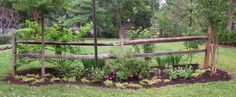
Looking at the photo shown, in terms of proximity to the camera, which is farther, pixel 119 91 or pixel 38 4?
pixel 38 4

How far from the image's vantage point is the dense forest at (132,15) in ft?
28.1

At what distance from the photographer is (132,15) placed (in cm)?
3584

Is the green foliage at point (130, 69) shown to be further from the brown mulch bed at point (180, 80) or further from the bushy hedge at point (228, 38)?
the bushy hedge at point (228, 38)

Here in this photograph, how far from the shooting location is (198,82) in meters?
8.01

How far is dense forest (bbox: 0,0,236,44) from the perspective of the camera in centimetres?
858

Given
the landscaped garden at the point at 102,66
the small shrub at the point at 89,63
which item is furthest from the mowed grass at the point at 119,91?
the small shrub at the point at 89,63

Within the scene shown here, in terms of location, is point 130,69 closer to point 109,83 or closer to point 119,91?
point 109,83

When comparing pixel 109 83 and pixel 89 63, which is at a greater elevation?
pixel 89 63

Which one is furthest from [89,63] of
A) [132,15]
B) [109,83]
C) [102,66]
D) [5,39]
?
[132,15]

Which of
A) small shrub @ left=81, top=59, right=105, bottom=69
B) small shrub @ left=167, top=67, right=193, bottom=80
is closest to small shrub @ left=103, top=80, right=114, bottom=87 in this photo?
small shrub @ left=81, top=59, right=105, bottom=69

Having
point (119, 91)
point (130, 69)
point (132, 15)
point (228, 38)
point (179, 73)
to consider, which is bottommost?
point (119, 91)

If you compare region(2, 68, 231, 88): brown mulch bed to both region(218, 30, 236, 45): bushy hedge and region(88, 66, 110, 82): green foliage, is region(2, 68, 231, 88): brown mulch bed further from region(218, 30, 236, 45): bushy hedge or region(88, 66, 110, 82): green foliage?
region(218, 30, 236, 45): bushy hedge

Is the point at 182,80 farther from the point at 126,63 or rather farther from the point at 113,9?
the point at 113,9

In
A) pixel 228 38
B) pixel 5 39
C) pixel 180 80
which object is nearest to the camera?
pixel 180 80
